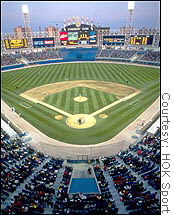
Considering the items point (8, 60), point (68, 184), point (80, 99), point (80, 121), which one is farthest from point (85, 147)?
point (8, 60)

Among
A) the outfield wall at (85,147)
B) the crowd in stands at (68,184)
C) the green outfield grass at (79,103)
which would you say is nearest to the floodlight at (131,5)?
the green outfield grass at (79,103)

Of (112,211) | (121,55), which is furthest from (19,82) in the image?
(121,55)

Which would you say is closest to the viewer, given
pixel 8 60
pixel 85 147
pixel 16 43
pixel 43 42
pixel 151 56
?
pixel 85 147

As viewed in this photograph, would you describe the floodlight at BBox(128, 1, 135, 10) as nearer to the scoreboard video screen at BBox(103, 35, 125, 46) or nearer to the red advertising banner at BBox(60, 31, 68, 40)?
the scoreboard video screen at BBox(103, 35, 125, 46)

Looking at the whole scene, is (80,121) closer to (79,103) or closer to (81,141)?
(81,141)

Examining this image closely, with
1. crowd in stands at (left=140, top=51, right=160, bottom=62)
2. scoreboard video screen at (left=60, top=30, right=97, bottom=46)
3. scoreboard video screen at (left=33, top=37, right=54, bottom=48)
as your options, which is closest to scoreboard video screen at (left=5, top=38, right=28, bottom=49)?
scoreboard video screen at (left=33, top=37, right=54, bottom=48)

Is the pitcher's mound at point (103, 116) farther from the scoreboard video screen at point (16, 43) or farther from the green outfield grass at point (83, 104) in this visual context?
the scoreboard video screen at point (16, 43)
